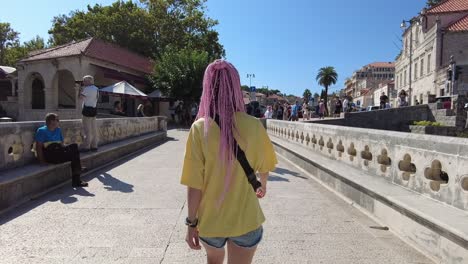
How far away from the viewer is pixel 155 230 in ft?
16.9

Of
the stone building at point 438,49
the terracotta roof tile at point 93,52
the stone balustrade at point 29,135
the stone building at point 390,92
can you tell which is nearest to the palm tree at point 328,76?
the stone building at point 390,92

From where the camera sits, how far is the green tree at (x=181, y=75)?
33.5 meters

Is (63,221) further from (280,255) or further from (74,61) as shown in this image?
(74,61)

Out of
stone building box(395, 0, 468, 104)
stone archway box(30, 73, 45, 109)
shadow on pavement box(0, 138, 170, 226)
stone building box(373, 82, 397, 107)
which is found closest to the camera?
shadow on pavement box(0, 138, 170, 226)

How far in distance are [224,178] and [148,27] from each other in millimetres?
44760

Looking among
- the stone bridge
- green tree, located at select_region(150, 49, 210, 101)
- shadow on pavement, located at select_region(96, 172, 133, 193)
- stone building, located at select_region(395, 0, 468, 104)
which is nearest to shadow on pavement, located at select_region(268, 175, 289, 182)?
the stone bridge

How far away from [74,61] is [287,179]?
83.6ft

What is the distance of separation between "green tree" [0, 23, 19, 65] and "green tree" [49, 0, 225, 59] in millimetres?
26516

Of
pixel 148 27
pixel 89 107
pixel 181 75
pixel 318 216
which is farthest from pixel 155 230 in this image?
pixel 148 27

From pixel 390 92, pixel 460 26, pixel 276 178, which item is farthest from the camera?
pixel 390 92

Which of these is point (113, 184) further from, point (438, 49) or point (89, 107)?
point (438, 49)

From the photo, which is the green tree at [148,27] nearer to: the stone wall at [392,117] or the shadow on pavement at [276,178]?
the stone wall at [392,117]

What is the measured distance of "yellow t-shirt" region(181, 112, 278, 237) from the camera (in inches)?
A: 96.0

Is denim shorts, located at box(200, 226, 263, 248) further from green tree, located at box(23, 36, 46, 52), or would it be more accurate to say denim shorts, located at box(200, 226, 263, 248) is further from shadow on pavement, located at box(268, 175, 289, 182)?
green tree, located at box(23, 36, 46, 52)
